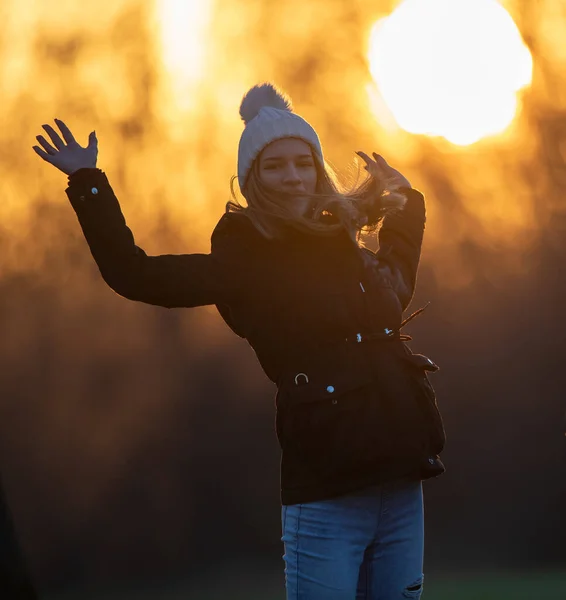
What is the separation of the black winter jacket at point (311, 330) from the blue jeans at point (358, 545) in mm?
41

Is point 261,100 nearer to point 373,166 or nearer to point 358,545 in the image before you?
point 373,166

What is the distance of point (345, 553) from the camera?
1594 millimetres

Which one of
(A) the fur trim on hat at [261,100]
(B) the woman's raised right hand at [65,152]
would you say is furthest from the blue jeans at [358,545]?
(A) the fur trim on hat at [261,100]

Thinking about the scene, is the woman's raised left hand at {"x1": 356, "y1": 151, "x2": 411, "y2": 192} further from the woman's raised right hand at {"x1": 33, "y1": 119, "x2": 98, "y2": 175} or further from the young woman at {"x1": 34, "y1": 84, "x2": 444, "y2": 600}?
the woman's raised right hand at {"x1": 33, "y1": 119, "x2": 98, "y2": 175}

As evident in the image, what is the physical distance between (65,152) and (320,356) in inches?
21.4

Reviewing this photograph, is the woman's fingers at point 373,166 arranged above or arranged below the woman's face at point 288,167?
above

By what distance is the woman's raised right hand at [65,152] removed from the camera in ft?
5.19

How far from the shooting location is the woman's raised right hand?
1.58 m

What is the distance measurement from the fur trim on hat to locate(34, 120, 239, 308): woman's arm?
0.48 metres

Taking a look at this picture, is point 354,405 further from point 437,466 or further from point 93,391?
point 93,391

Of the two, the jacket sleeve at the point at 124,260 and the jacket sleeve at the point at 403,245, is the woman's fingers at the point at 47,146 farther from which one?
the jacket sleeve at the point at 403,245

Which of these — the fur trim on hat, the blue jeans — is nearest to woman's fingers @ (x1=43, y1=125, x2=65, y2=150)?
the fur trim on hat

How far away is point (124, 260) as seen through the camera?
5.04ft

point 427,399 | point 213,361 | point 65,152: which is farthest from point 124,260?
point 213,361
